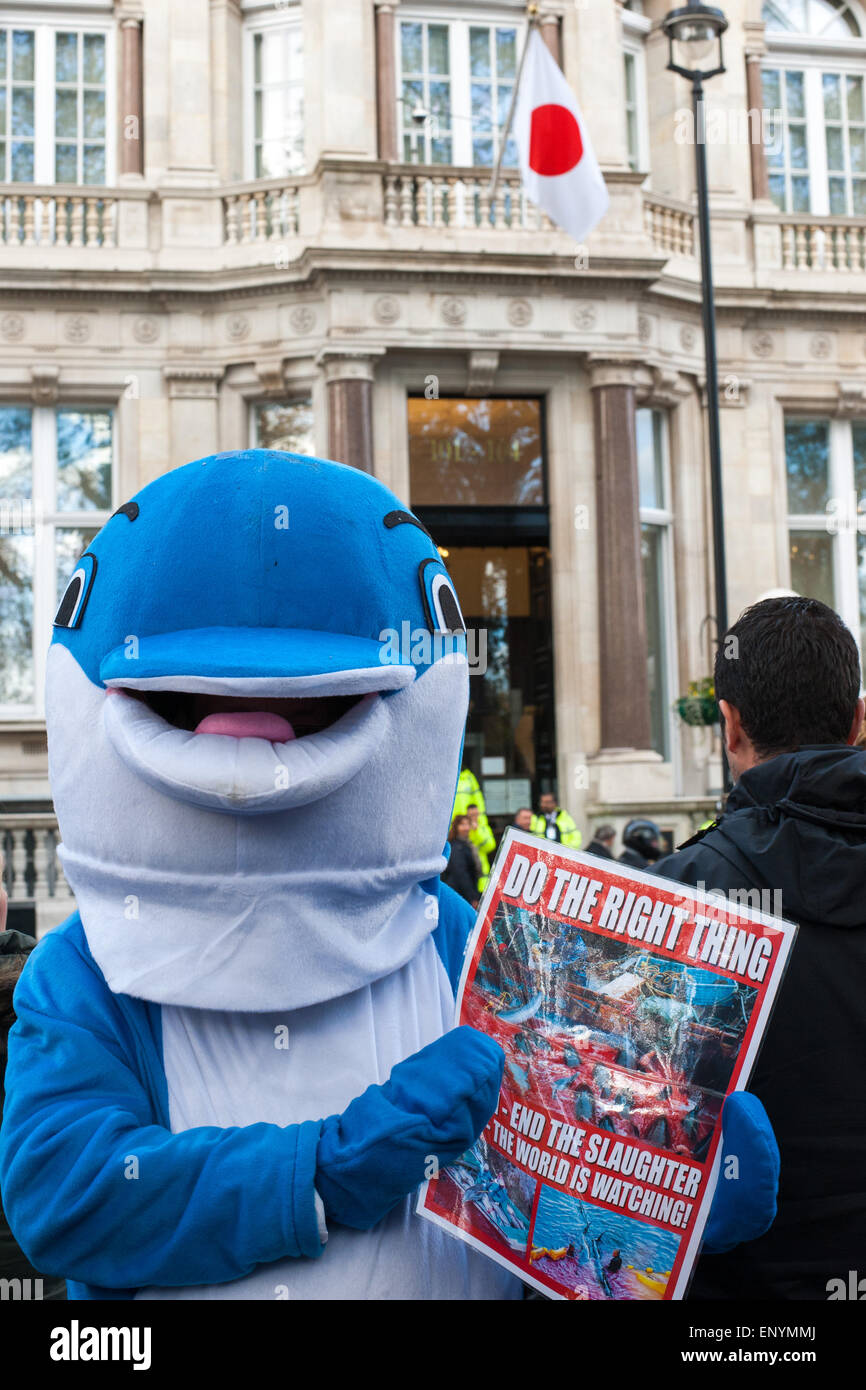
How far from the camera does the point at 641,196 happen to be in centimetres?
1497

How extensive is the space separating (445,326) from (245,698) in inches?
522

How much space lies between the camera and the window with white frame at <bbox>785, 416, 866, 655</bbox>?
1681 centimetres

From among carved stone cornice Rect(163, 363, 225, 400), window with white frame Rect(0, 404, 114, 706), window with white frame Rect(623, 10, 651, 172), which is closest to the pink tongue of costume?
carved stone cornice Rect(163, 363, 225, 400)

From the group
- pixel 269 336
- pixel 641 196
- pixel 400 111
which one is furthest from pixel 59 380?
pixel 641 196

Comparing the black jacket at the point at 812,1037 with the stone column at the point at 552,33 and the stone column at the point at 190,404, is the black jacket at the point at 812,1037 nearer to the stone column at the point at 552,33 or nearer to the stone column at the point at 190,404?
the stone column at the point at 190,404

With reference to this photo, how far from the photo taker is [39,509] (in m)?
15.1

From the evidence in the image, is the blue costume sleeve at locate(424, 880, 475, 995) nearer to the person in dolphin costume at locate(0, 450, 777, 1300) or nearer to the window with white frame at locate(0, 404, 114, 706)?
the person in dolphin costume at locate(0, 450, 777, 1300)

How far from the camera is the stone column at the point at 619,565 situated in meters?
14.3

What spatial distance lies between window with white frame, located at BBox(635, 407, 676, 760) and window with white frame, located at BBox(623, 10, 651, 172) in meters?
3.34

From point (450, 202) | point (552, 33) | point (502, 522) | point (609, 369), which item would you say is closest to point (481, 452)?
point (502, 522)

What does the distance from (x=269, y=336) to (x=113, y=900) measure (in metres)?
13.6

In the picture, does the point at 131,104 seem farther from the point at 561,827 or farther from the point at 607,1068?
the point at 607,1068

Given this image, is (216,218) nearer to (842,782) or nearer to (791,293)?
(791,293)

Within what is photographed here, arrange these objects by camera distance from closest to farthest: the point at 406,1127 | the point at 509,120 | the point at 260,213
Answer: the point at 406,1127
the point at 509,120
the point at 260,213
